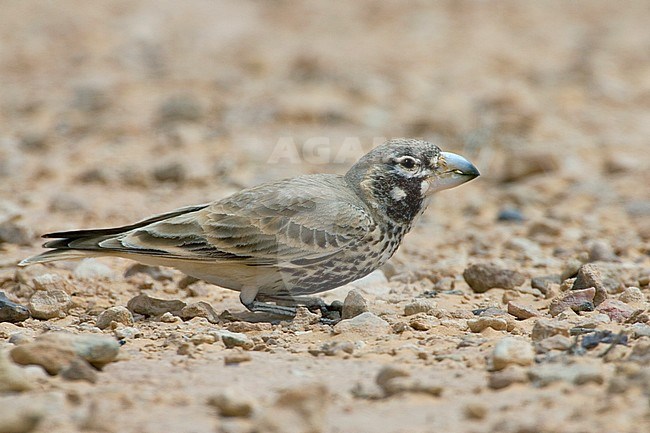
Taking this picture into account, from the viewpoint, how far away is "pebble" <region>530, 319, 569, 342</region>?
4457 millimetres

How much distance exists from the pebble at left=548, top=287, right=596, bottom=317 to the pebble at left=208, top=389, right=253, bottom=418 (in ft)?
7.09

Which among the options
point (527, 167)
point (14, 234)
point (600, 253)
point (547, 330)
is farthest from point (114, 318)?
point (527, 167)

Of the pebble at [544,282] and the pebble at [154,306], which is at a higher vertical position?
the pebble at [154,306]

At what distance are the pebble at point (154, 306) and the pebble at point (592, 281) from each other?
2139mm

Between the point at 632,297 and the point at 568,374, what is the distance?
5.61 feet

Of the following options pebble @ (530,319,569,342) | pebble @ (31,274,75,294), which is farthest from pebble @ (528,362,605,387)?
pebble @ (31,274,75,294)

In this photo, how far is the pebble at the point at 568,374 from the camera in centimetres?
371

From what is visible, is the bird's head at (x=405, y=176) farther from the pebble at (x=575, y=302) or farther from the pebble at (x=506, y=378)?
the pebble at (x=506, y=378)

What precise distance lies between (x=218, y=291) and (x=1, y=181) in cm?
392

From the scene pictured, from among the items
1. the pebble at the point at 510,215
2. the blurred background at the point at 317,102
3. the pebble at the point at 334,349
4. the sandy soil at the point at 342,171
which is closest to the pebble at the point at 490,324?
the sandy soil at the point at 342,171

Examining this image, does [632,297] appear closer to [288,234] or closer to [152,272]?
[288,234]

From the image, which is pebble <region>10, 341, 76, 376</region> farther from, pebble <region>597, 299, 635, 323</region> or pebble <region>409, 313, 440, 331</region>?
pebble <region>597, 299, 635, 323</region>

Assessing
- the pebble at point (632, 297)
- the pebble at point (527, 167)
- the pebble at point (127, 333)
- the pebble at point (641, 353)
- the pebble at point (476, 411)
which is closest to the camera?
the pebble at point (476, 411)

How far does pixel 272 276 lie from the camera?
5.36m
